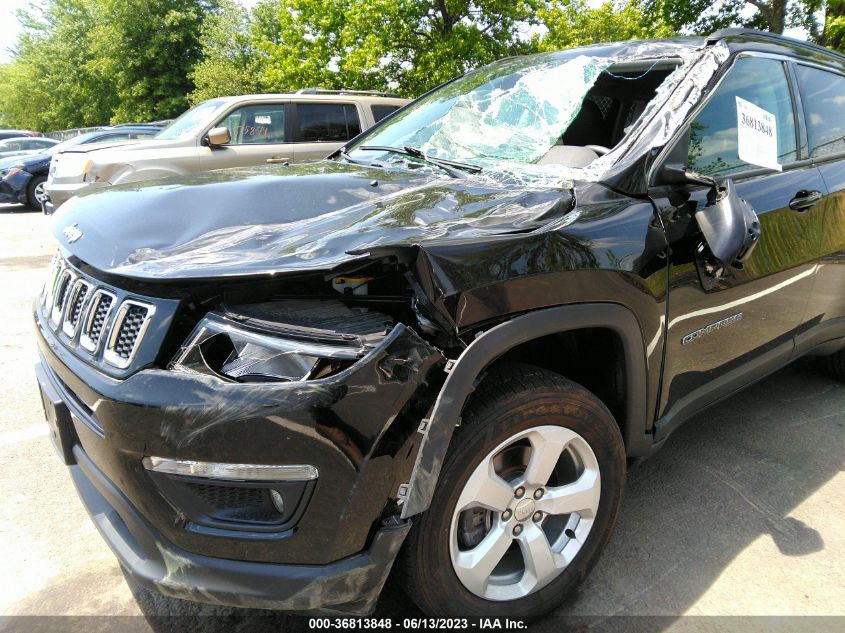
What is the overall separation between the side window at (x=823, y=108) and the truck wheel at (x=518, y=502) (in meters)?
2.05

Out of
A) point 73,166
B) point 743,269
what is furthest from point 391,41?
point 743,269

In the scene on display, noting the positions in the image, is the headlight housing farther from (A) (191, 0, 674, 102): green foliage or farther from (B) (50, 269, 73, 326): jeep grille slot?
(A) (191, 0, 674, 102): green foliage

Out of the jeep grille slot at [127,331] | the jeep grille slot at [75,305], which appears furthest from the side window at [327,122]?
the jeep grille slot at [127,331]

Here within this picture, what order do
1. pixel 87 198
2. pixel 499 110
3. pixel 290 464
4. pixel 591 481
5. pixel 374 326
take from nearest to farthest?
pixel 290 464 < pixel 374 326 < pixel 591 481 < pixel 87 198 < pixel 499 110

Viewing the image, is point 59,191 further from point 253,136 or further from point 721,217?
point 721,217

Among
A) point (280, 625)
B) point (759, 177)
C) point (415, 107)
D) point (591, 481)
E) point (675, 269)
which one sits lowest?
point (280, 625)

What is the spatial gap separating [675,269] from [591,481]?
787 mm

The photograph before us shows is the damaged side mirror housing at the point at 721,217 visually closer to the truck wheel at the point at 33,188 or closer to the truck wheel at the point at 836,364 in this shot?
the truck wheel at the point at 836,364

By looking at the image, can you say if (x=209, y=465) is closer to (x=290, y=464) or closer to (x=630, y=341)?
(x=290, y=464)

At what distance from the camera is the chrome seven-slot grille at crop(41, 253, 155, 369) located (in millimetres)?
1550

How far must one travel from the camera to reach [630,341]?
1.96 metres

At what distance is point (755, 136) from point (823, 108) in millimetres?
881

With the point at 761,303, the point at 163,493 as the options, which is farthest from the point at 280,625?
the point at 761,303

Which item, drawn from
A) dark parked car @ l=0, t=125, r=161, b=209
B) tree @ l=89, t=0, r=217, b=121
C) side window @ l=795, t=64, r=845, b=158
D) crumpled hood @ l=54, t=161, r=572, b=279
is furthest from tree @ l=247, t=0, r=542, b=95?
tree @ l=89, t=0, r=217, b=121
